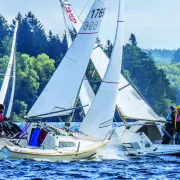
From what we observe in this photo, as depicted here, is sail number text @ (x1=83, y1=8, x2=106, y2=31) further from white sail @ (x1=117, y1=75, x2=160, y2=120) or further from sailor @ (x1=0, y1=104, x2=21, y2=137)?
sailor @ (x1=0, y1=104, x2=21, y2=137)

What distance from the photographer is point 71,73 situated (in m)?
38.5

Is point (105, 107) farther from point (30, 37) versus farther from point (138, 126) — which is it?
point (30, 37)

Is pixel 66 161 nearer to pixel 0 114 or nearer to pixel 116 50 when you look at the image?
pixel 0 114

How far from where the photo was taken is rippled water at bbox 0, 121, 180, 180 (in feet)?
101

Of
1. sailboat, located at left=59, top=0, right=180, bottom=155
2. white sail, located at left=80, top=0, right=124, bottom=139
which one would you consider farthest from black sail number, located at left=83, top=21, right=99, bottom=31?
sailboat, located at left=59, top=0, right=180, bottom=155

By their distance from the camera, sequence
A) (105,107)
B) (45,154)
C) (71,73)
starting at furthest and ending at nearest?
1. (71,73)
2. (105,107)
3. (45,154)

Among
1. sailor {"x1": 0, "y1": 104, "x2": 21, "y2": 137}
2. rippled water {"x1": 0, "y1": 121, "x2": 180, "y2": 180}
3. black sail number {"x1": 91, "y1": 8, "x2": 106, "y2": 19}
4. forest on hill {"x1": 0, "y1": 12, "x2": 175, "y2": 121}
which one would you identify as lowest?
rippled water {"x1": 0, "y1": 121, "x2": 180, "y2": 180}

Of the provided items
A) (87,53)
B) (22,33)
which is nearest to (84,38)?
(87,53)

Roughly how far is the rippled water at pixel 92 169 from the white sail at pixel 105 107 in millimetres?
1327

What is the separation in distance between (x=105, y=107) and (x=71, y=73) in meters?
2.24

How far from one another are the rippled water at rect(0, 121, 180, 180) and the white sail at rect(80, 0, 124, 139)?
1.33 meters

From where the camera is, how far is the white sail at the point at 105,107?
3744 cm

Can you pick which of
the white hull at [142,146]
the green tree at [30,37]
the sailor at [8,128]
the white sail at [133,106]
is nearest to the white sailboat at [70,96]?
the sailor at [8,128]

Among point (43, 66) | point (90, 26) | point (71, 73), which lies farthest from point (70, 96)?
point (43, 66)
